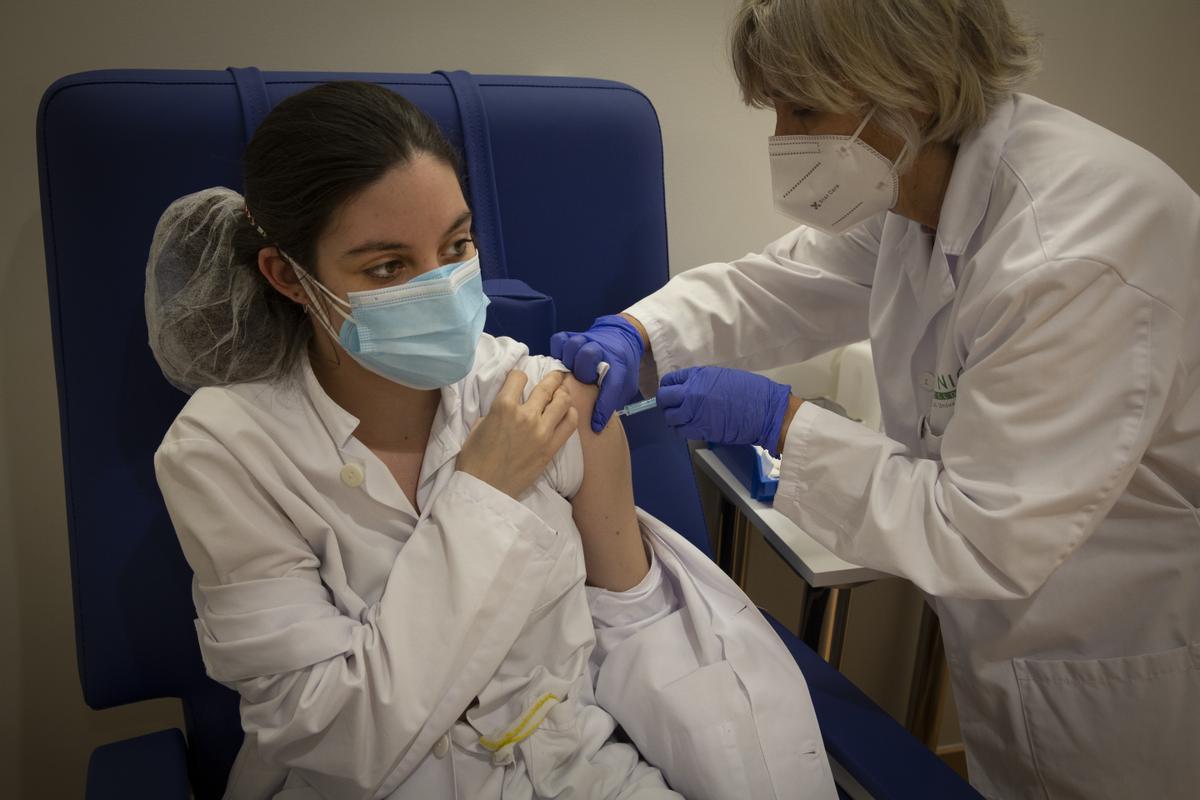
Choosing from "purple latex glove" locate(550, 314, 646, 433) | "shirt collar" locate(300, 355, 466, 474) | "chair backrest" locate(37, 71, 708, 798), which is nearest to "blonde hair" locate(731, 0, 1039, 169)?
"chair backrest" locate(37, 71, 708, 798)

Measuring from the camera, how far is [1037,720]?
142 cm

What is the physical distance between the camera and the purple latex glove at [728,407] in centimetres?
140

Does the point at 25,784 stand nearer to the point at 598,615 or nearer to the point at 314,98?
the point at 598,615

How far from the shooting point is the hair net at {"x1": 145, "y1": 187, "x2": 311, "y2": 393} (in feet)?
3.91

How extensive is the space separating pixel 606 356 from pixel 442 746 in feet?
2.03

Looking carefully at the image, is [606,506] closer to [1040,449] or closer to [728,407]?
[728,407]

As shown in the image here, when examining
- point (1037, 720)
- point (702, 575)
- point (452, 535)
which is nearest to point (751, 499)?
point (702, 575)

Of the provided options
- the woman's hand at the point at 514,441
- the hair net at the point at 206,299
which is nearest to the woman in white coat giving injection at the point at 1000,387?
the woman's hand at the point at 514,441

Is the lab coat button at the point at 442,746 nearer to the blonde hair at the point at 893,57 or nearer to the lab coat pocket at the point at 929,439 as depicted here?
the lab coat pocket at the point at 929,439

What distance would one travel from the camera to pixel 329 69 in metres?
1.69

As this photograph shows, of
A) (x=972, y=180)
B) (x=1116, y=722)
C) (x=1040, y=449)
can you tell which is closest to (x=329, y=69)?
(x=972, y=180)

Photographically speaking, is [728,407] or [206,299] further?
[728,407]

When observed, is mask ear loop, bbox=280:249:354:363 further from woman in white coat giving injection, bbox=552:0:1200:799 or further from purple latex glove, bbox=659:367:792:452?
purple latex glove, bbox=659:367:792:452

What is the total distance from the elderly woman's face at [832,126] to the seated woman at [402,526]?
516mm
